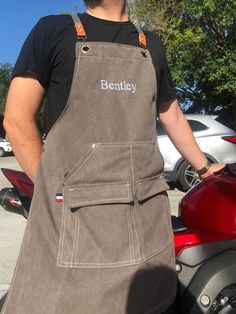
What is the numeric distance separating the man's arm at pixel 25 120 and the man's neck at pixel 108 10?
0.35 meters

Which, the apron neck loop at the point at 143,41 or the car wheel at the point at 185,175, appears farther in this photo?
the car wheel at the point at 185,175

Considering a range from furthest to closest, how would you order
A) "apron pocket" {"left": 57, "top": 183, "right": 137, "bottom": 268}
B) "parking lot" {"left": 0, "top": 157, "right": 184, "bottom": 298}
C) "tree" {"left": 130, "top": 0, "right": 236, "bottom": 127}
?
"tree" {"left": 130, "top": 0, "right": 236, "bottom": 127} → "parking lot" {"left": 0, "top": 157, "right": 184, "bottom": 298} → "apron pocket" {"left": 57, "top": 183, "right": 137, "bottom": 268}

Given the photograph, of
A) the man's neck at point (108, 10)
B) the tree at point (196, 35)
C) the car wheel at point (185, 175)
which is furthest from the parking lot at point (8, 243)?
the tree at point (196, 35)

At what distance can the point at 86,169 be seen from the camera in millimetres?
1725

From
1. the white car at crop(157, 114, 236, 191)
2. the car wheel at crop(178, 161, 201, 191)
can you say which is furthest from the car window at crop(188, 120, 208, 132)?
the car wheel at crop(178, 161, 201, 191)

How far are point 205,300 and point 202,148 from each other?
779cm

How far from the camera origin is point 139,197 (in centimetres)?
179

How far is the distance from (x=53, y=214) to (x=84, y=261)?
0.62ft

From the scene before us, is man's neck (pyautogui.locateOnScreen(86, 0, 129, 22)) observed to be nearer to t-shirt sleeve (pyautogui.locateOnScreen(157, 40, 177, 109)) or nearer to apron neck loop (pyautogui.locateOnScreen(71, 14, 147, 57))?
apron neck loop (pyautogui.locateOnScreen(71, 14, 147, 57))

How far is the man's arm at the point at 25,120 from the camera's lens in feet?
5.90

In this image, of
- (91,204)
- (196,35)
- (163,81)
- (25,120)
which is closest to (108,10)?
(163,81)

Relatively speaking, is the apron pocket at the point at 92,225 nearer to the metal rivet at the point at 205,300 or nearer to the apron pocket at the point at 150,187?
the apron pocket at the point at 150,187

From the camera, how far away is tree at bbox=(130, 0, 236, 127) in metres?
17.3

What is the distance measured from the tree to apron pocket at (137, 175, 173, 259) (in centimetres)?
1535
